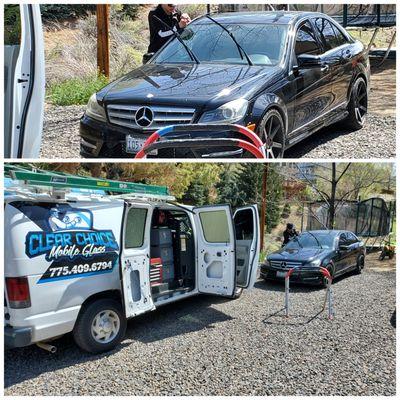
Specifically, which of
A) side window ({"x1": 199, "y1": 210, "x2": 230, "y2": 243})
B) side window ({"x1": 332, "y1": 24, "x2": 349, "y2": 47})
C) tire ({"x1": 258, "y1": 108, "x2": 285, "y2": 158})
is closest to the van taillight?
tire ({"x1": 258, "y1": 108, "x2": 285, "y2": 158})

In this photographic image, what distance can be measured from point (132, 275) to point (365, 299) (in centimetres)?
415

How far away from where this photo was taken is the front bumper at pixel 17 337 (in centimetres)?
485

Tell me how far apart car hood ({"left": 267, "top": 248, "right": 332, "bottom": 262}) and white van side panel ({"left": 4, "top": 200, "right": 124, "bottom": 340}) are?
519cm

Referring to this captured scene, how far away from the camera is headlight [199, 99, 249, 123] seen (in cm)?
546

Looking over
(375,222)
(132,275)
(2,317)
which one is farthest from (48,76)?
(375,222)

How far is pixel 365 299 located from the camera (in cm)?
838

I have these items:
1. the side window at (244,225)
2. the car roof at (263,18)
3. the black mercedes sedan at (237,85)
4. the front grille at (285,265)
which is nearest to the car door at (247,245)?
the side window at (244,225)

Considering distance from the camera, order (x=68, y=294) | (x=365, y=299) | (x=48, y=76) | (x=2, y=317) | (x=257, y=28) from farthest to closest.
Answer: (x=48, y=76)
(x=365, y=299)
(x=257, y=28)
(x=68, y=294)
(x=2, y=317)

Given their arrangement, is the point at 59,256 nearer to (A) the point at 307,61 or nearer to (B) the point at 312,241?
(A) the point at 307,61

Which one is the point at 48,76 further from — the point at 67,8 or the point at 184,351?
the point at 184,351

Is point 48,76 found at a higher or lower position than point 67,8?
lower

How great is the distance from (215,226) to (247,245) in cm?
70

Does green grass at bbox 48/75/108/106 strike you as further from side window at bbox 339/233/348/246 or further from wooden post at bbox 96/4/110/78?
side window at bbox 339/233/348/246

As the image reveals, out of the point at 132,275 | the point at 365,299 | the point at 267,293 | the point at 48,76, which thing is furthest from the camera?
the point at 48,76
